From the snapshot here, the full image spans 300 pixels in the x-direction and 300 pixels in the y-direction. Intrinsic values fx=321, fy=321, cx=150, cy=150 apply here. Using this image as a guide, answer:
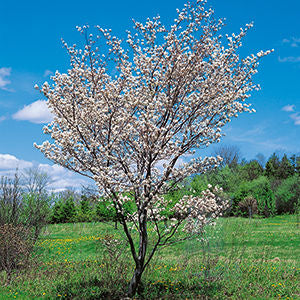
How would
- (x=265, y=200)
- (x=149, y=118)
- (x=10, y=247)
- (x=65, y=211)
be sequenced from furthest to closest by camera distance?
(x=65, y=211) → (x=265, y=200) → (x=10, y=247) → (x=149, y=118)

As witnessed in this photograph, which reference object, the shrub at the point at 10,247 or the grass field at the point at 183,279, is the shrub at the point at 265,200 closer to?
the grass field at the point at 183,279

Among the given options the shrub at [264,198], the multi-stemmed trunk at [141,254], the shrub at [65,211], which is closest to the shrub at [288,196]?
the shrub at [264,198]

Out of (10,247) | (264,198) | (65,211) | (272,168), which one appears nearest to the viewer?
(10,247)

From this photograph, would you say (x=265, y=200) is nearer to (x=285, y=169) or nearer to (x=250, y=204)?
(x=250, y=204)

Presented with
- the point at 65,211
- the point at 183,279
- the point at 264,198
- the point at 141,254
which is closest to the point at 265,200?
the point at 264,198

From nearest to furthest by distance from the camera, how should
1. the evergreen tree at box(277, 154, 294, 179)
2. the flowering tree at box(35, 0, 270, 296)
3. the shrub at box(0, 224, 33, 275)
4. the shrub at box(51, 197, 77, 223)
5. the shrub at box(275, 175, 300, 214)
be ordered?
the flowering tree at box(35, 0, 270, 296), the shrub at box(0, 224, 33, 275), the shrub at box(51, 197, 77, 223), the shrub at box(275, 175, 300, 214), the evergreen tree at box(277, 154, 294, 179)

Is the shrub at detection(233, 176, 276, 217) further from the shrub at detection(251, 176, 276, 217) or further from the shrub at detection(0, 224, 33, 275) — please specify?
the shrub at detection(0, 224, 33, 275)

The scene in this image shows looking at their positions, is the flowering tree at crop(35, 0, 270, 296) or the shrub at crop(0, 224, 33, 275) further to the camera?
the shrub at crop(0, 224, 33, 275)

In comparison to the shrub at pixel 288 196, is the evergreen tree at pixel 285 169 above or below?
above

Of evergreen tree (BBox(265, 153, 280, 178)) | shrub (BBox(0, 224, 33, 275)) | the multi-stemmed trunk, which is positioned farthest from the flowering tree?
evergreen tree (BBox(265, 153, 280, 178))

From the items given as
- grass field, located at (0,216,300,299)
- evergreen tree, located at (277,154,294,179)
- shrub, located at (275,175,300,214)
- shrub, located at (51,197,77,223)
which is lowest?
grass field, located at (0,216,300,299)

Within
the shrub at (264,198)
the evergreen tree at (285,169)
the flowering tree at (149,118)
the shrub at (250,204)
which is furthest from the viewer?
the evergreen tree at (285,169)

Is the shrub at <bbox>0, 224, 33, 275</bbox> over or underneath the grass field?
over

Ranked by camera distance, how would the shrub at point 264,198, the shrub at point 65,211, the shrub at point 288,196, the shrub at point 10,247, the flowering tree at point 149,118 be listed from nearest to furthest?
the flowering tree at point 149,118 → the shrub at point 10,247 → the shrub at point 264,198 → the shrub at point 65,211 → the shrub at point 288,196
